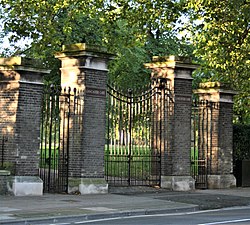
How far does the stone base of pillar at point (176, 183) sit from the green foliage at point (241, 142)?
148 inches

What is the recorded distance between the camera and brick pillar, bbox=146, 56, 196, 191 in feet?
67.2

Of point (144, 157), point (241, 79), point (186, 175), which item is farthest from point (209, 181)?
point (241, 79)

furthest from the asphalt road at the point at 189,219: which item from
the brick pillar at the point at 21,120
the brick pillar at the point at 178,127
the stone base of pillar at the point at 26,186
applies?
the brick pillar at the point at 178,127

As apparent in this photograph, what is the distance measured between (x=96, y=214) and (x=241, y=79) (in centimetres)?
1404

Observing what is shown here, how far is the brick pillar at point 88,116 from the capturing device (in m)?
18.1

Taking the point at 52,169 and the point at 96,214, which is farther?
the point at 52,169

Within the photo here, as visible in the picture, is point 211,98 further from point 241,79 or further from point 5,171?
point 5,171

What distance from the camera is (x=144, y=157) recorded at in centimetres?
2064

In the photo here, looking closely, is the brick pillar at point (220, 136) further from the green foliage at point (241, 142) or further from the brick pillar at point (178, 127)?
the brick pillar at point (178, 127)

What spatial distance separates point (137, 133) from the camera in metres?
20.5

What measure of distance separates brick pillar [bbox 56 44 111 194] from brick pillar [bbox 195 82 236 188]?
17.6 feet

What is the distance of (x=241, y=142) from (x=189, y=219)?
11231 mm

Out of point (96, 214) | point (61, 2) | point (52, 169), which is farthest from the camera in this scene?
point (61, 2)

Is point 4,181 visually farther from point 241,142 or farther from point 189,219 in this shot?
point 241,142
